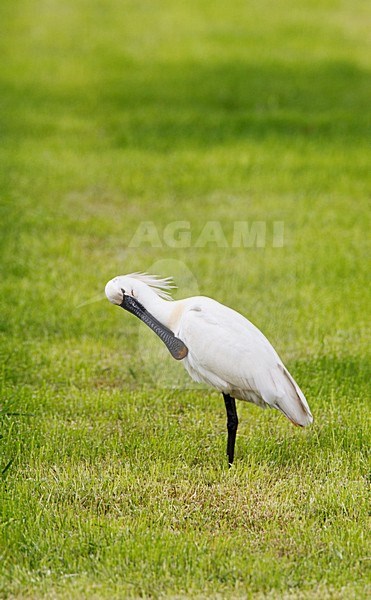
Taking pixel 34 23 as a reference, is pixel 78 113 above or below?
below

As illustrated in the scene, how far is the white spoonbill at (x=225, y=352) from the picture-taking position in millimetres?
5531

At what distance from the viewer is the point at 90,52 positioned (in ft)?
62.0

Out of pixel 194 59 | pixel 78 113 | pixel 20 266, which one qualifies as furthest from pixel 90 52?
pixel 20 266

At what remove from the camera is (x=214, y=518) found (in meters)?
5.13

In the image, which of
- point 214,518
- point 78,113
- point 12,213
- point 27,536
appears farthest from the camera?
point 78,113

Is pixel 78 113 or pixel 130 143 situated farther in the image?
pixel 78 113

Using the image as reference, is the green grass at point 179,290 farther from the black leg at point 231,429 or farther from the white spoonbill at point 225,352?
the white spoonbill at point 225,352

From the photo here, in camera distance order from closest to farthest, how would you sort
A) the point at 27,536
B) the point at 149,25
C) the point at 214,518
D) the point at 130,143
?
the point at 27,536
the point at 214,518
the point at 130,143
the point at 149,25

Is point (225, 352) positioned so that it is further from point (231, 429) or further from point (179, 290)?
point (179, 290)

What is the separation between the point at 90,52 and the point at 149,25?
2014 mm

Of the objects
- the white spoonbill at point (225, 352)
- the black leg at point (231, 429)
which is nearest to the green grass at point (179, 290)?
the black leg at point (231, 429)

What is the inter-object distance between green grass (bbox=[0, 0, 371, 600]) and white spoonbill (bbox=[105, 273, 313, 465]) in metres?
0.39

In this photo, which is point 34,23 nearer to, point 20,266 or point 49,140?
point 49,140

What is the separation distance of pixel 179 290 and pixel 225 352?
153 inches
